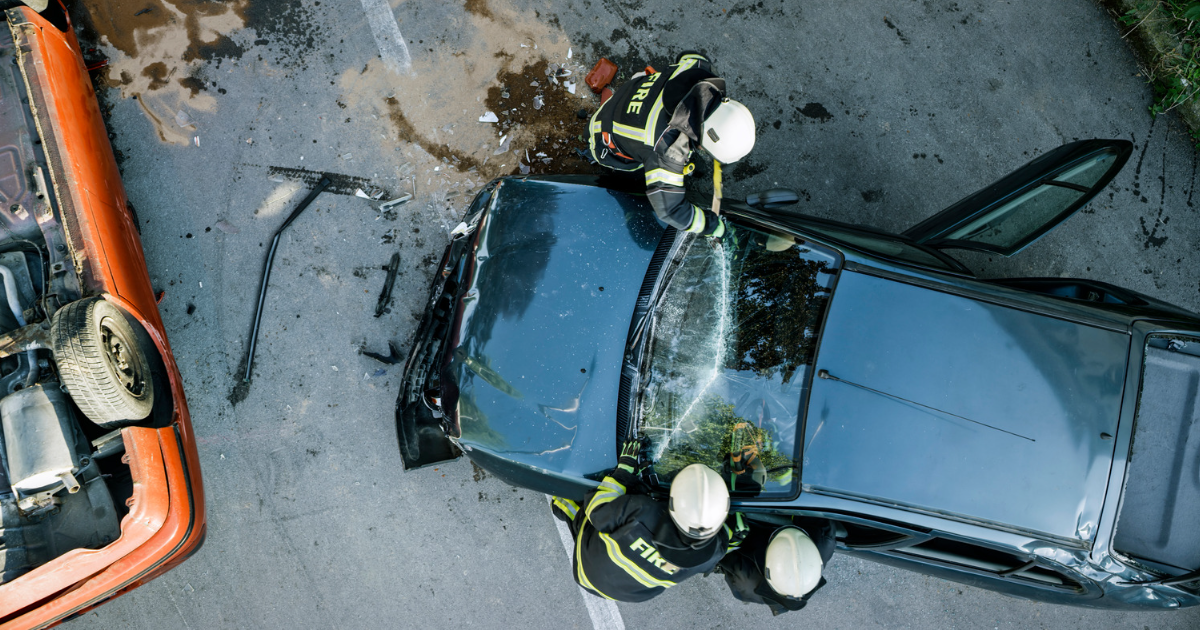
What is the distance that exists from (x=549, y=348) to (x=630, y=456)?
69 cm

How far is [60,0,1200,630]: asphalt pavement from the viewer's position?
403cm

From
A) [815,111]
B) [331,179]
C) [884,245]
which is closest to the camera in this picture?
[884,245]

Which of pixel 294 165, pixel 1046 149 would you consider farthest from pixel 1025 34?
pixel 294 165

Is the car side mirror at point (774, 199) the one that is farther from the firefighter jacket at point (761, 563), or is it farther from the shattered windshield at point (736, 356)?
the firefighter jacket at point (761, 563)

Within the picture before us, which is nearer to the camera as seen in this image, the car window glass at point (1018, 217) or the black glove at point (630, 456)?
the black glove at point (630, 456)

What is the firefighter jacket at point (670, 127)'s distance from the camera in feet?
10.1

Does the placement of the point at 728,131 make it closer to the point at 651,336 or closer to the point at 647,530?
the point at 651,336

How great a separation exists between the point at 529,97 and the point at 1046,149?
12.1 ft

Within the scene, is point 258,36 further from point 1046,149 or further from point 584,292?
point 1046,149

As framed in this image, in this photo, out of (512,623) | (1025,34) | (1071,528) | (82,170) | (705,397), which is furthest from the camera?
(1025,34)

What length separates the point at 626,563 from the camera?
118 inches

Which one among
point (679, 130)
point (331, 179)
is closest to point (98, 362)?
point (331, 179)

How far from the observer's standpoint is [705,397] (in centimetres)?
309

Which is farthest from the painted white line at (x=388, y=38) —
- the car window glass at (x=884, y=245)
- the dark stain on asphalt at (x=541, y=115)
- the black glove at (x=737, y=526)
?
the black glove at (x=737, y=526)
